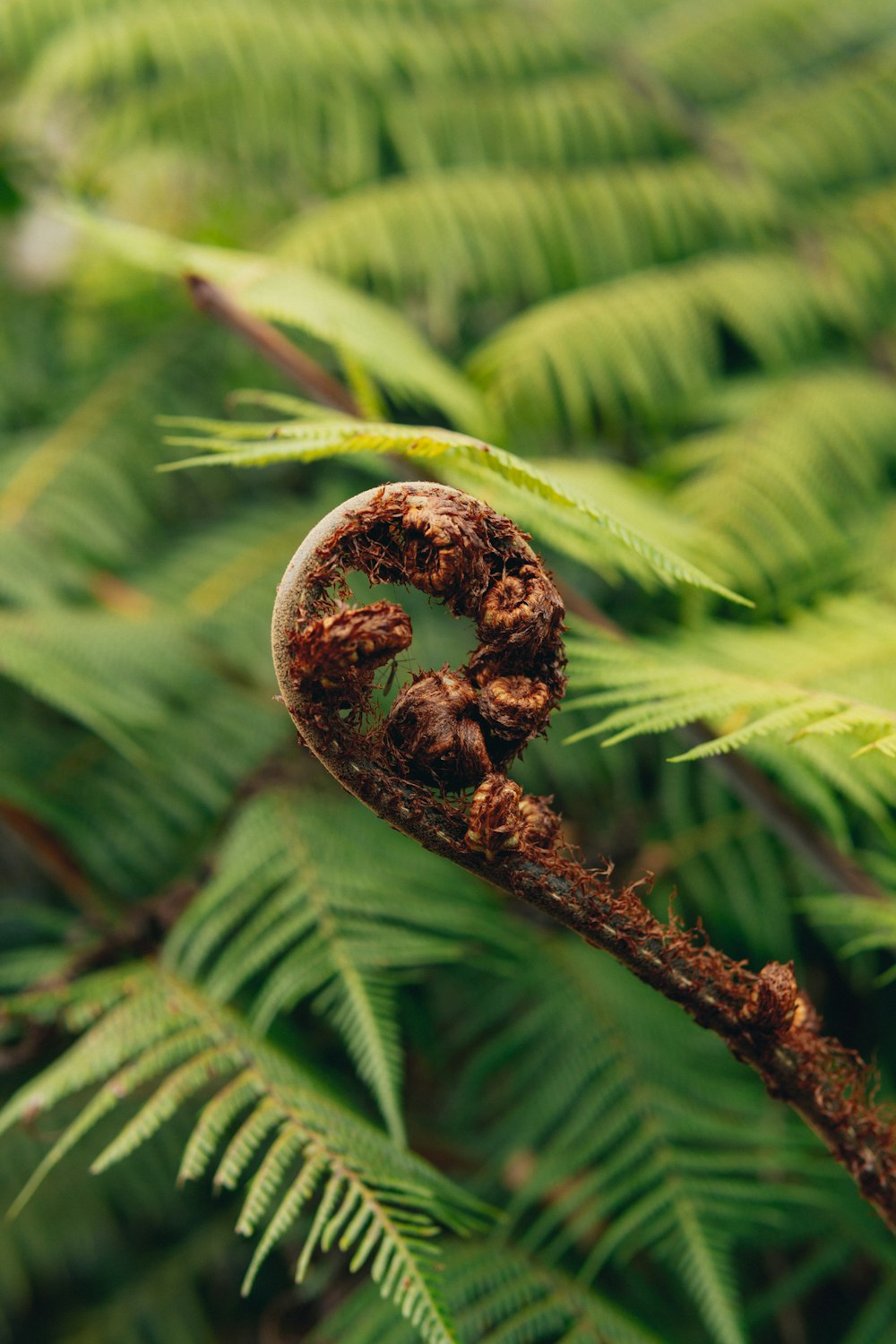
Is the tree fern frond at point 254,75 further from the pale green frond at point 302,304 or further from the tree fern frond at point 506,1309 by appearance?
the tree fern frond at point 506,1309

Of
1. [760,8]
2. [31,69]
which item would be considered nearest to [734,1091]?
[31,69]

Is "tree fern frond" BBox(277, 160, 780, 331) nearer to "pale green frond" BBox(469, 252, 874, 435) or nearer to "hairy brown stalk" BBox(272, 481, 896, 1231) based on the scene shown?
"pale green frond" BBox(469, 252, 874, 435)

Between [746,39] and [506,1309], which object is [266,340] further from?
[746,39]

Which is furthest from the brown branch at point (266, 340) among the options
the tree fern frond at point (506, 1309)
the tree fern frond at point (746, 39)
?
the tree fern frond at point (746, 39)

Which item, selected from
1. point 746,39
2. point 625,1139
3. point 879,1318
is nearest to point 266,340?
point 625,1139

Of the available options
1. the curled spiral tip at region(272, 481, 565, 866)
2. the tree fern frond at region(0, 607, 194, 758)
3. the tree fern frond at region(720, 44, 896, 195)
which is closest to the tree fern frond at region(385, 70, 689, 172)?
the tree fern frond at region(720, 44, 896, 195)

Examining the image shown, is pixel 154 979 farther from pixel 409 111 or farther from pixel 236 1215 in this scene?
pixel 409 111

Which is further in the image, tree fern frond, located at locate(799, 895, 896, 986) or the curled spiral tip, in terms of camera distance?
tree fern frond, located at locate(799, 895, 896, 986)
